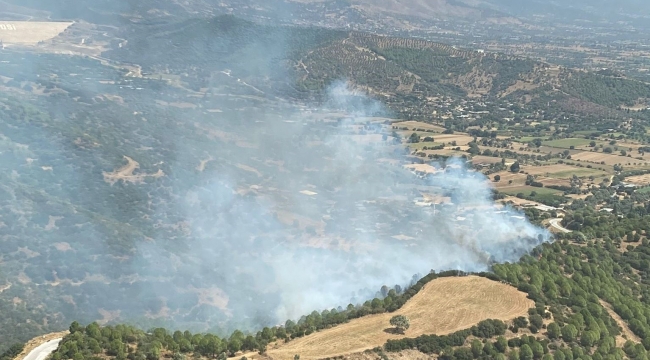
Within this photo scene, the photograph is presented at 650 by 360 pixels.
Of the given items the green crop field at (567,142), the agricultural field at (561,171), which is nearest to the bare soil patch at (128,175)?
the agricultural field at (561,171)

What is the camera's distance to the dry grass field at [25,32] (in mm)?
175150

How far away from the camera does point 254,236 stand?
91125mm

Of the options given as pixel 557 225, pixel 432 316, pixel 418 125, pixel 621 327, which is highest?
pixel 432 316

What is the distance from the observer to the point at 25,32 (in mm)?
183750

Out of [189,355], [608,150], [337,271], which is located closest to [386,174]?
[337,271]

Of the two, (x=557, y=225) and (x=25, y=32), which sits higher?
(x=25, y=32)

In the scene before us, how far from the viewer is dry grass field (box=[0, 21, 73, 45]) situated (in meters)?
175

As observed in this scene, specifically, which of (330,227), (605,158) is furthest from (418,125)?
(330,227)

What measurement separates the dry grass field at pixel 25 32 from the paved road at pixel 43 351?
147 m

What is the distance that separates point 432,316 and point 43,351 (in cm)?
2765

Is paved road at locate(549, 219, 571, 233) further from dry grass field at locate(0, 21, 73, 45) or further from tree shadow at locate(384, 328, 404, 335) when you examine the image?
dry grass field at locate(0, 21, 73, 45)

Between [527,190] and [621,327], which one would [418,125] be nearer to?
[527,190]

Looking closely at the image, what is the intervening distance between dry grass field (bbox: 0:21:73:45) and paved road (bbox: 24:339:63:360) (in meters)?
147

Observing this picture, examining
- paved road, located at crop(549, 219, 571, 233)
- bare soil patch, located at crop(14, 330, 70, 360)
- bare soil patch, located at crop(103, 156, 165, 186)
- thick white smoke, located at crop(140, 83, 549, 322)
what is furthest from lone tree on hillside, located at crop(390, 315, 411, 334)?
bare soil patch, located at crop(103, 156, 165, 186)
